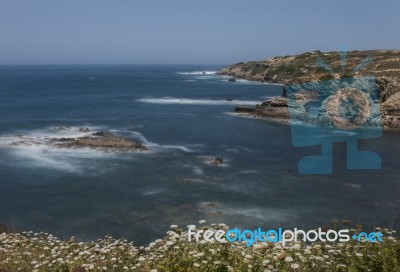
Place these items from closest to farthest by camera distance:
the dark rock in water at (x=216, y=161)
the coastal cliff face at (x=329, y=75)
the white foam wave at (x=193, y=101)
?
the dark rock in water at (x=216, y=161), the coastal cliff face at (x=329, y=75), the white foam wave at (x=193, y=101)

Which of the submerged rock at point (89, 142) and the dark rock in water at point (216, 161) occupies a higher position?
the submerged rock at point (89, 142)

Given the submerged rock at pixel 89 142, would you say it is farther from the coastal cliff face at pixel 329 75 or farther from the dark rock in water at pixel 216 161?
the coastal cliff face at pixel 329 75

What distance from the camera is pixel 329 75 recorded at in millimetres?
64812

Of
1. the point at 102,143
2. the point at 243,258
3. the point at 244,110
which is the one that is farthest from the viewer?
the point at 244,110

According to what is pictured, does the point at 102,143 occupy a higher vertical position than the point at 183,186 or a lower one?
higher

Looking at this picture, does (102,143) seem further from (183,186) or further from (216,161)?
(183,186)

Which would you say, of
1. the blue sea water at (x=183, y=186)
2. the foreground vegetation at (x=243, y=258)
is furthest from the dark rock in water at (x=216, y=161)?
the foreground vegetation at (x=243, y=258)

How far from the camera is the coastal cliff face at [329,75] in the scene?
44.9 meters

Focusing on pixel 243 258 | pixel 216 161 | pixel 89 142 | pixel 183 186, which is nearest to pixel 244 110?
pixel 89 142

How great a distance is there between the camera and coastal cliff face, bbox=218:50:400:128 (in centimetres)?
4491

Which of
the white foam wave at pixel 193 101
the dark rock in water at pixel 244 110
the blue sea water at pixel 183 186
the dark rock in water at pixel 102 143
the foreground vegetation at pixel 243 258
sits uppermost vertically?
the foreground vegetation at pixel 243 258

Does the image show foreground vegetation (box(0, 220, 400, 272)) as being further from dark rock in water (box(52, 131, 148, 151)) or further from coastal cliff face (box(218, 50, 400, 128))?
coastal cliff face (box(218, 50, 400, 128))

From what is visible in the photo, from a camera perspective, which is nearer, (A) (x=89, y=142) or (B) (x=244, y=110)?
(A) (x=89, y=142)

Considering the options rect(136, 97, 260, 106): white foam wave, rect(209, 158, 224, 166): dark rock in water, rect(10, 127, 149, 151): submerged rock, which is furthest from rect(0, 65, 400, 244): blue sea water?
rect(136, 97, 260, 106): white foam wave
